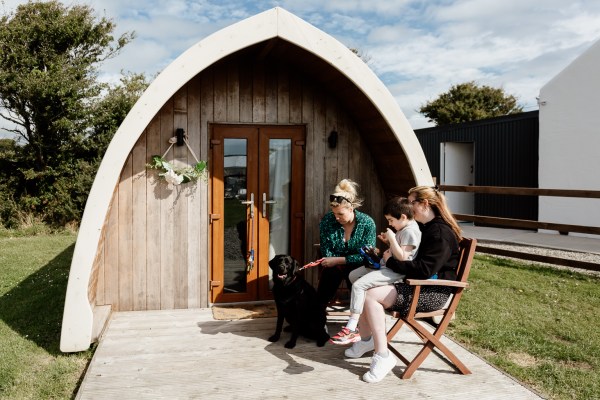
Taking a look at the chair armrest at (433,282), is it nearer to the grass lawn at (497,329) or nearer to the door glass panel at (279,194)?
the grass lawn at (497,329)

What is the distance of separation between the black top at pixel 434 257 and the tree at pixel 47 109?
13.1 metres

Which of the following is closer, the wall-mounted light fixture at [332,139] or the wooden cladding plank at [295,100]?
the wooden cladding plank at [295,100]

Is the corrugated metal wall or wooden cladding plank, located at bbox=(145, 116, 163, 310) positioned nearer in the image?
wooden cladding plank, located at bbox=(145, 116, 163, 310)

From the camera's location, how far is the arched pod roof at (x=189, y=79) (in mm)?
4258

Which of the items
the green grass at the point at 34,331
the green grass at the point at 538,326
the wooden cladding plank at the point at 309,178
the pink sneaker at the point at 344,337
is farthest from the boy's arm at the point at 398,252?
the green grass at the point at 34,331

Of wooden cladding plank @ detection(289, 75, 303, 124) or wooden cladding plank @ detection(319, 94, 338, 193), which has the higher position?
wooden cladding plank @ detection(289, 75, 303, 124)

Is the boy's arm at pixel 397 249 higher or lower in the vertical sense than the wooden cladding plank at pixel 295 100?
lower

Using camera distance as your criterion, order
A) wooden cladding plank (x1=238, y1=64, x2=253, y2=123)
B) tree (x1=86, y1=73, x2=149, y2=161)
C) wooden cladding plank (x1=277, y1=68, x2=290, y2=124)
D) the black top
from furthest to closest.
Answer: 1. tree (x1=86, y1=73, x2=149, y2=161)
2. wooden cladding plank (x1=277, y1=68, x2=290, y2=124)
3. wooden cladding plank (x1=238, y1=64, x2=253, y2=123)
4. the black top

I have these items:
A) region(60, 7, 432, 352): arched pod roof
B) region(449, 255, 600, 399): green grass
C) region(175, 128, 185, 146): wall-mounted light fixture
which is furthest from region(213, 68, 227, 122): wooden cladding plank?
region(449, 255, 600, 399): green grass

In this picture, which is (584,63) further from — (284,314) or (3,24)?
(3,24)

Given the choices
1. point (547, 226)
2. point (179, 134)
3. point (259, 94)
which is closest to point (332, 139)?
point (259, 94)

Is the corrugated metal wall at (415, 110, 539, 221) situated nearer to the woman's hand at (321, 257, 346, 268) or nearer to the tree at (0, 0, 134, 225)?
Answer: the woman's hand at (321, 257, 346, 268)

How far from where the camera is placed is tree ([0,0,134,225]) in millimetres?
14289

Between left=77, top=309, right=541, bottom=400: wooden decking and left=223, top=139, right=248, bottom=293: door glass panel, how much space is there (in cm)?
101
